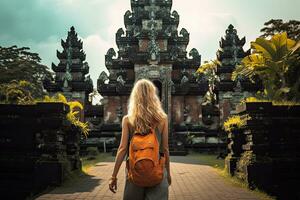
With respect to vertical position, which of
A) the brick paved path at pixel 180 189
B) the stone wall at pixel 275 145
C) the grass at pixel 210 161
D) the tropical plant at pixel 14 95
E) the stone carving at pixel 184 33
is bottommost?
the grass at pixel 210 161

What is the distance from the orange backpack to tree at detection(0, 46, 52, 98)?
2677cm

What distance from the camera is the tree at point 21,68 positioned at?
3002cm

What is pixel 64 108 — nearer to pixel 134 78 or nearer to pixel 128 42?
pixel 134 78

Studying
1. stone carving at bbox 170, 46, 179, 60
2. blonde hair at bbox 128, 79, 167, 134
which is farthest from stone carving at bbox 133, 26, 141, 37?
blonde hair at bbox 128, 79, 167, 134

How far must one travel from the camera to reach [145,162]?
3.26 metres

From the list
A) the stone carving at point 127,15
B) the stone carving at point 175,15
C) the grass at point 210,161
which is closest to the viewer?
the grass at point 210,161

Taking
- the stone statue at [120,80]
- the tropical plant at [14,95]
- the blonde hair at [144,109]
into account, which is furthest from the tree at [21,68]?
the blonde hair at [144,109]

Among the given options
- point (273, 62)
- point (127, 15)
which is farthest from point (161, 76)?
point (273, 62)

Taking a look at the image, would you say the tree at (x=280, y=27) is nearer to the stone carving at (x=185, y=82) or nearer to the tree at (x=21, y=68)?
the stone carving at (x=185, y=82)

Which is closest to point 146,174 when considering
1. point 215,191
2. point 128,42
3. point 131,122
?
point 131,122

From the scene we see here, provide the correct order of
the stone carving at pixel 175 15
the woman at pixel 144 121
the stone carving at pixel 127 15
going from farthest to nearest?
the stone carving at pixel 127 15
the stone carving at pixel 175 15
the woman at pixel 144 121

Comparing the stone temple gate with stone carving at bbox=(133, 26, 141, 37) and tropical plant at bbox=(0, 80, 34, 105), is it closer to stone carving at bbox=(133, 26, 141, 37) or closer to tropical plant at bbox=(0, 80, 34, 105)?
stone carving at bbox=(133, 26, 141, 37)

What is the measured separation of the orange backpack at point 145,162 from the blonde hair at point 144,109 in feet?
0.47

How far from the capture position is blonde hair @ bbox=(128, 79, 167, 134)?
3520 mm
